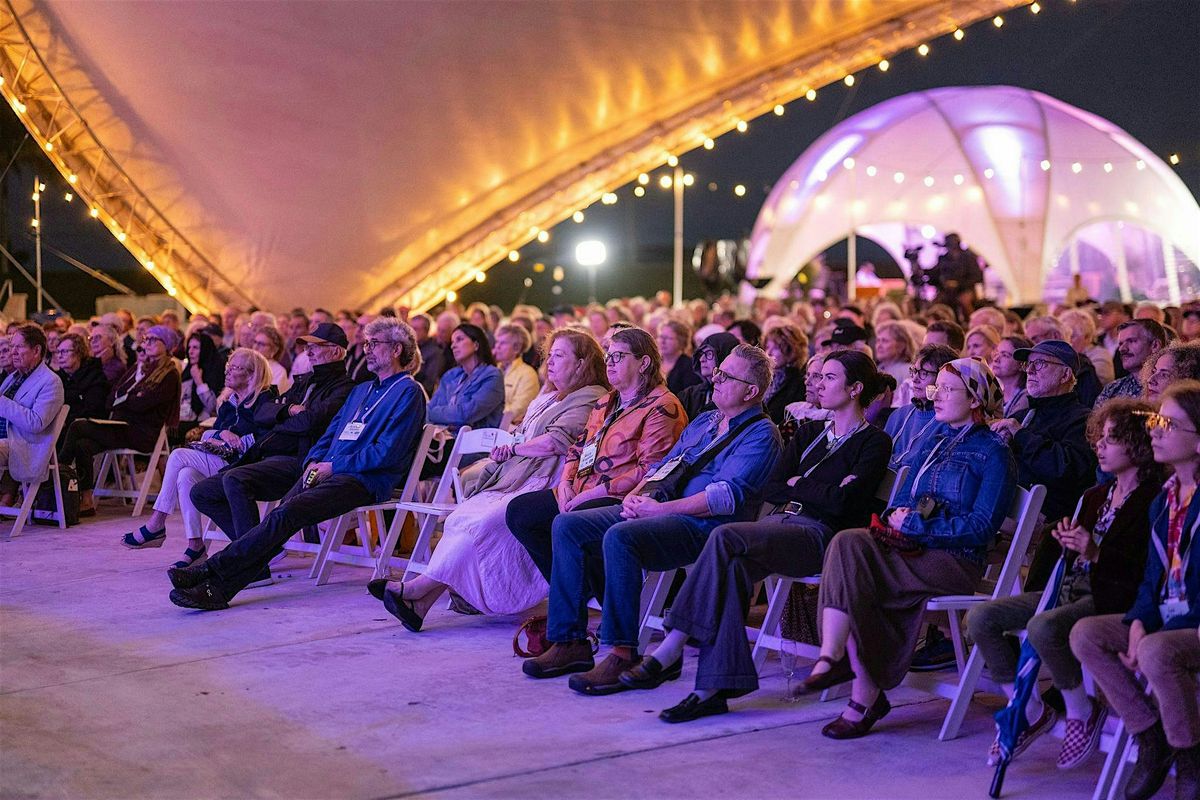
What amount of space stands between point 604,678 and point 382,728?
80 cm

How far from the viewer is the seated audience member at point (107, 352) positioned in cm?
966

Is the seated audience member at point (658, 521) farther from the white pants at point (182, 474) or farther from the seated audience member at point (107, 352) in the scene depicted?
the seated audience member at point (107, 352)

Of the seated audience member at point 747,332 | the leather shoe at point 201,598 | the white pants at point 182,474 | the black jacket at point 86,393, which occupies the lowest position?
the leather shoe at point 201,598

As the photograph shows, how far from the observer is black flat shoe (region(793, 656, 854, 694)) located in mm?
4230

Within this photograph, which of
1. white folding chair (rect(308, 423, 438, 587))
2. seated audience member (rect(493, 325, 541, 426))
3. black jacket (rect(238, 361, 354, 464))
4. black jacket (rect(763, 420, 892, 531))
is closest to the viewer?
black jacket (rect(763, 420, 892, 531))

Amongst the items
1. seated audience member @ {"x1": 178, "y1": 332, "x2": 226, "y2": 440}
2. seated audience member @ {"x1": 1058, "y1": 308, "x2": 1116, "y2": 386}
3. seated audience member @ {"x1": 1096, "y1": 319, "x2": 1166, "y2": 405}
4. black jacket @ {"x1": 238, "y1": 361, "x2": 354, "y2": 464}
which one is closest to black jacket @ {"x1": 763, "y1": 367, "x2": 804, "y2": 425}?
seated audience member @ {"x1": 1096, "y1": 319, "x2": 1166, "y2": 405}

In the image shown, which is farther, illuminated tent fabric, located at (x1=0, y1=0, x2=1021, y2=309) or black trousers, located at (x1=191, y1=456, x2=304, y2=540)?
illuminated tent fabric, located at (x1=0, y1=0, x2=1021, y2=309)

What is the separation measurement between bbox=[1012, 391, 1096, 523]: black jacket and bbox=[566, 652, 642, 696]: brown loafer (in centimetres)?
150

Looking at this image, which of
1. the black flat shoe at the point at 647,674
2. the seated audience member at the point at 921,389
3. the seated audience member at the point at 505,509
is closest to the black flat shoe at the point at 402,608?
the seated audience member at the point at 505,509

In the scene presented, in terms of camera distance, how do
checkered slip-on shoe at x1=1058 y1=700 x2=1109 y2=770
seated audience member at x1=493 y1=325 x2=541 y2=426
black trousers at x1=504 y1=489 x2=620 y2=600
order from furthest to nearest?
1. seated audience member at x1=493 y1=325 x2=541 y2=426
2. black trousers at x1=504 y1=489 x2=620 y2=600
3. checkered slip-on shoe at x1=1058 y1=700 x2=1109 y2=770

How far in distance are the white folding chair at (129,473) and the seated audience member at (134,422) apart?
0.07m

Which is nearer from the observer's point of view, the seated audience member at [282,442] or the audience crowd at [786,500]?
the audience crowd at [786,500]

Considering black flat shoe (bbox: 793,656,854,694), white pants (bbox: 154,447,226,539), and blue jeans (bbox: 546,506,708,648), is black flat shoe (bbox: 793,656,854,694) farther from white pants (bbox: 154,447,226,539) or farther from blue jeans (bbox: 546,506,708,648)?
white pants (bbox: 154,447,226,539)

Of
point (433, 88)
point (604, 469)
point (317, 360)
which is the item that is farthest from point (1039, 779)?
point (433, 88)
